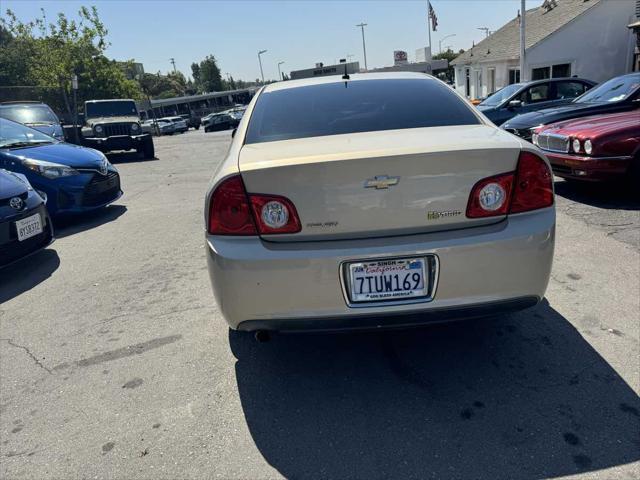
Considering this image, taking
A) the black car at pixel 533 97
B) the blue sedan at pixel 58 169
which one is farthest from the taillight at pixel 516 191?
the black car at pixel 533 97

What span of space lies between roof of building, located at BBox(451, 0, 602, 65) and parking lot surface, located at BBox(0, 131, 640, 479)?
23.6m

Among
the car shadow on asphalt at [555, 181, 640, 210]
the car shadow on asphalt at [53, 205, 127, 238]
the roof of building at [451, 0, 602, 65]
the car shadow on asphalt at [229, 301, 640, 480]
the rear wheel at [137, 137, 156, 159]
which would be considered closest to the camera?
the car shadow on asphalt at [229, 301, 640, 480]

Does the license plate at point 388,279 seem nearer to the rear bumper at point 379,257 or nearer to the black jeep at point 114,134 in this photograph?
the rear bumper at point 379,257

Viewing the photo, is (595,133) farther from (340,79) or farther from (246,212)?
(246,212)

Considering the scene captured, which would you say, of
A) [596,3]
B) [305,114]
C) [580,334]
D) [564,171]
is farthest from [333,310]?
[596,3]

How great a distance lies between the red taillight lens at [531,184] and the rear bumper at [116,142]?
595 inches

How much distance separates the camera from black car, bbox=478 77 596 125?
10977 millimetres

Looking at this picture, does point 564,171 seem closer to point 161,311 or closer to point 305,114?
point 305,114

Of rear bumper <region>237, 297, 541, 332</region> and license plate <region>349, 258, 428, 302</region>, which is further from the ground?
license plate <region>349, 258, 428, 302</region>

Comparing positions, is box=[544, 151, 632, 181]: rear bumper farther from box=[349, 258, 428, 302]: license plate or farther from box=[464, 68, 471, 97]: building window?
box=[464, 68, 471, 97]: building window

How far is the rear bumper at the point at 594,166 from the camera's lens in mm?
5676

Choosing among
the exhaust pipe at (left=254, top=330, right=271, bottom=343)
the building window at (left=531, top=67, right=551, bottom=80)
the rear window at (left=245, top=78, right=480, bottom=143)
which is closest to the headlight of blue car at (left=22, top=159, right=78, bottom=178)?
the rear window at (left=245, top=78, right=480, bottom=143)

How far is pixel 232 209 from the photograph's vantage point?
2275 millimetres

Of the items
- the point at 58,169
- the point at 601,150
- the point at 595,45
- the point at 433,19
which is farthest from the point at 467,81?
the point at 58,169
